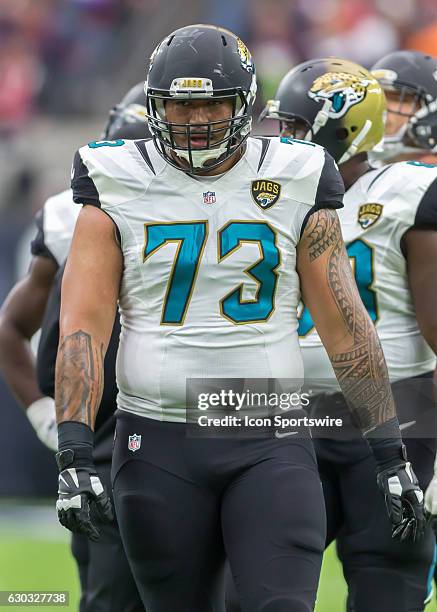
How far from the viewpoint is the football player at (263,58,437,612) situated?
11.8ft

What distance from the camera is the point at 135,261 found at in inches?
119

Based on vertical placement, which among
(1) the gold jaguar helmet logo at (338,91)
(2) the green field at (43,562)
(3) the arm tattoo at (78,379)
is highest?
(1) the gold jaguar helmet logo at (338,91)

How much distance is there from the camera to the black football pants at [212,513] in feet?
9.35

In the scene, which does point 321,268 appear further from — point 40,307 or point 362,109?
point 40,307

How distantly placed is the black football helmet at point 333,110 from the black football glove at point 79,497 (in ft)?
4.99

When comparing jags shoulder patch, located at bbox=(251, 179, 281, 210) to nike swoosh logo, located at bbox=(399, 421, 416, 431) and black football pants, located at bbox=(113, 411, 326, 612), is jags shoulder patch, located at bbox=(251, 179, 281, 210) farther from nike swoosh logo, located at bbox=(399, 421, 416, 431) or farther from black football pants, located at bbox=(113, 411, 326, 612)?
nike swoosh logo, located at bbox=(399, 421, 416, 431)

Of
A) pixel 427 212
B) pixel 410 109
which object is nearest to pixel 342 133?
pixel 427 212

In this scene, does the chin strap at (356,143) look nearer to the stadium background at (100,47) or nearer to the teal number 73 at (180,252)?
the teal number 73 at (180,252)

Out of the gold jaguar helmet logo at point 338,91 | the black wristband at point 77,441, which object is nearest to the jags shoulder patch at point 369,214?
the gold jaguar helmet logo at point 338,91

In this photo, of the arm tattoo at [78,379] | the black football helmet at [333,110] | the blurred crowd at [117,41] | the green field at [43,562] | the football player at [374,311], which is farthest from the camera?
the blurred crowd at [117,41]

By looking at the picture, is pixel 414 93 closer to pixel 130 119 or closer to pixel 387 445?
pixel 130 119

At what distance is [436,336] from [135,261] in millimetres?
1100

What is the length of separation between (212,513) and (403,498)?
48 centimetres

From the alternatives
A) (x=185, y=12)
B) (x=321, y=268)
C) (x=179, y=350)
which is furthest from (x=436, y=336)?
(x=185, y=12)
